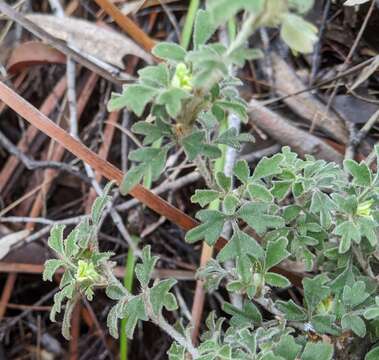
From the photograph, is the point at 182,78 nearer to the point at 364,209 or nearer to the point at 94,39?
the point at 364,209

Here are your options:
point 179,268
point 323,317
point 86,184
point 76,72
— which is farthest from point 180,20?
point 323,317

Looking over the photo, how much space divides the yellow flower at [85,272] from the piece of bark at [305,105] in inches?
35.5

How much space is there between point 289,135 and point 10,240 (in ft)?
2.89

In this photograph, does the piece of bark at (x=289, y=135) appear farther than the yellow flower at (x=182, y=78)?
Yes

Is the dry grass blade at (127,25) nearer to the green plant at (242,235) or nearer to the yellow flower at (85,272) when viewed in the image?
the green plant at (242,235)

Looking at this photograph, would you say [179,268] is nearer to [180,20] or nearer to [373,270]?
[373,270]

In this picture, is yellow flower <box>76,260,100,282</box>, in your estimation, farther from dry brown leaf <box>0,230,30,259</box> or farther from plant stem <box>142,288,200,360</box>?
dry brown leaf <box>0,230,30,259</box>

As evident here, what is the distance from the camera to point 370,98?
1.89 meters

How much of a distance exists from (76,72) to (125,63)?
17cm

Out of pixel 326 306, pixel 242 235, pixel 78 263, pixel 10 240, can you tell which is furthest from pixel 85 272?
pixel 10 240

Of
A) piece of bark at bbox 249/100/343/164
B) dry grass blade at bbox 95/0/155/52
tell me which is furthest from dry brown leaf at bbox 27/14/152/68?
piece of bark at bbox 249/100/343/164

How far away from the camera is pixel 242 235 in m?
1.28

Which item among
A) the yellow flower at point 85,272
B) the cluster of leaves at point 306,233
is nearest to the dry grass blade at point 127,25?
the cluster of leaves at point 306,233

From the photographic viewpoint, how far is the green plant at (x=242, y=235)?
43.5 inches
